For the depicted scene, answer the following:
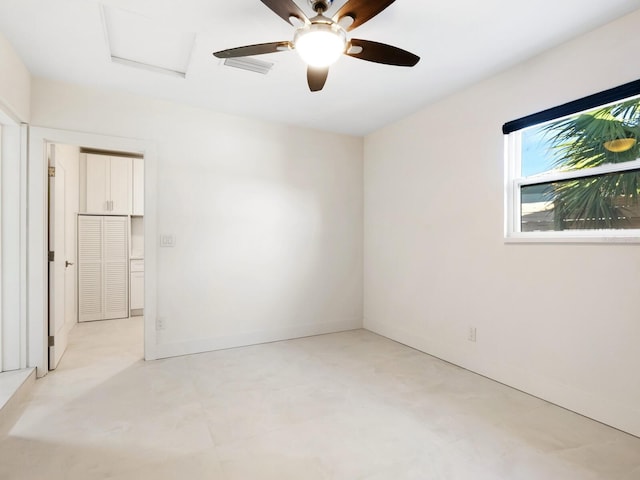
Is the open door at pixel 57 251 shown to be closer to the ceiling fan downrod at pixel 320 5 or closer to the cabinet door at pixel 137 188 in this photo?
the cabinet door at pixel 137 188

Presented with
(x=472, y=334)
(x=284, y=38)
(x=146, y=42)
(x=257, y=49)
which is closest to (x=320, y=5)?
(x=257, y=49)

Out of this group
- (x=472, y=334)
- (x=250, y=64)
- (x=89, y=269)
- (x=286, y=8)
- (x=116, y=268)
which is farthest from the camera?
(x=116, y=268)

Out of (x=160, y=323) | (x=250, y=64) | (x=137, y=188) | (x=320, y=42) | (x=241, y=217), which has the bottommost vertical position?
(x=160, y=323)

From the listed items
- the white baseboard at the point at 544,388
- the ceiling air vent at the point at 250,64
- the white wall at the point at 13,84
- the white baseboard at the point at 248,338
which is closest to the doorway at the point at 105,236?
the white wall at the point at 13,84

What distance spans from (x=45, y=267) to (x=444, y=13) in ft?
11.5

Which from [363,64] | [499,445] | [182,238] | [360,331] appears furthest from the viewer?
[360,331]

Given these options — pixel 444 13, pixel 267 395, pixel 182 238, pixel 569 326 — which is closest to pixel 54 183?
pixel 182 238

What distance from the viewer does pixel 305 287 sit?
4070mm

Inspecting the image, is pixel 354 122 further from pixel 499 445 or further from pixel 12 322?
pixel 12 322

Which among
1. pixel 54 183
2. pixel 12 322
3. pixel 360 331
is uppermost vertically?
pixel 54 183

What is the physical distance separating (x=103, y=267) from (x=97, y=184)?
1159 millimetres

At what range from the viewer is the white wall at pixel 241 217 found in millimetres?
3260

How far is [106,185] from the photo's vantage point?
15.8ft

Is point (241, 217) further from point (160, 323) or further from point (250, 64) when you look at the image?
point (250, 64)
